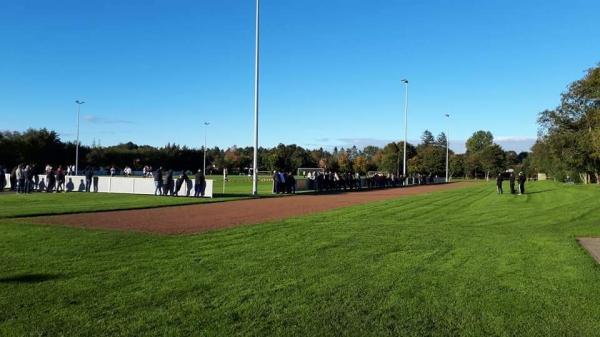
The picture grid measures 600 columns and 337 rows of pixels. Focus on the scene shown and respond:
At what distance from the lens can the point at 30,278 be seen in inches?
300

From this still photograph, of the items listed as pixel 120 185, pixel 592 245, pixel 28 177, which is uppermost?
pixel 28 177

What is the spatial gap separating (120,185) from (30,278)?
2706cm

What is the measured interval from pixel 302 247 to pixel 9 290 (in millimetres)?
5359

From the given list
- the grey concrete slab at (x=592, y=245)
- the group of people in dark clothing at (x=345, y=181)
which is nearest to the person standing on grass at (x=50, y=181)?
the group of people in dark clothing at (x=345, y=181)

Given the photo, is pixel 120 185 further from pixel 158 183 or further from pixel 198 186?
pixel 198 186

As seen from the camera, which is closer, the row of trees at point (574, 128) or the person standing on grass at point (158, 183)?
the person standing on grass at point (158, 183)

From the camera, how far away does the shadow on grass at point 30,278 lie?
7.45 meters

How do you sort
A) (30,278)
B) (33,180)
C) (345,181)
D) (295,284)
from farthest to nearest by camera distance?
(345,181) < (33,180) < (30,278) < (295,284)

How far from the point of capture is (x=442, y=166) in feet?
442

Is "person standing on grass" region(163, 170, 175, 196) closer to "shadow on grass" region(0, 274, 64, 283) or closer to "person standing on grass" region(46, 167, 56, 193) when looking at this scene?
"person standing on grass" region(46, 167, 56, 193)

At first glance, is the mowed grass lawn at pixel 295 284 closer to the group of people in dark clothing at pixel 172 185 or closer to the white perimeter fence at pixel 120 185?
the group of people in dark clothing at pixel 172 185

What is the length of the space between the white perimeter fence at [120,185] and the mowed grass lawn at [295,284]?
60.2ft

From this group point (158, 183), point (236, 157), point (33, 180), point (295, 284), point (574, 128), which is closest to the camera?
point (295, 284)

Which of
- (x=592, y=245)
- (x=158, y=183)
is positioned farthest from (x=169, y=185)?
(x=592, y=245)
